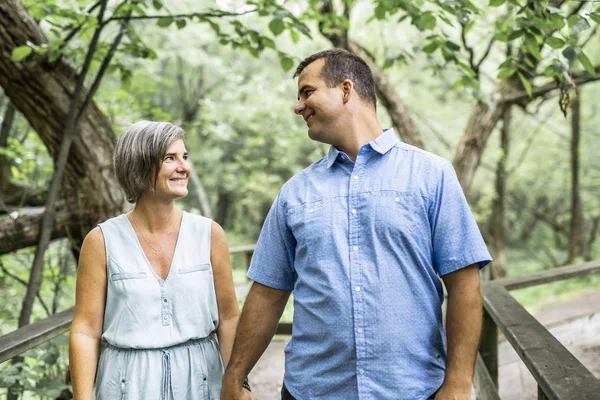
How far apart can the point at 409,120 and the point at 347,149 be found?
12.9 ft

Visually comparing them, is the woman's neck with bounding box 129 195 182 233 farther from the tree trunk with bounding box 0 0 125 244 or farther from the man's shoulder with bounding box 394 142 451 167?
the tree trunk with bounding box 0 0 125 244

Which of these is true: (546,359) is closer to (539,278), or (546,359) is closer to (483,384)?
(483,384)

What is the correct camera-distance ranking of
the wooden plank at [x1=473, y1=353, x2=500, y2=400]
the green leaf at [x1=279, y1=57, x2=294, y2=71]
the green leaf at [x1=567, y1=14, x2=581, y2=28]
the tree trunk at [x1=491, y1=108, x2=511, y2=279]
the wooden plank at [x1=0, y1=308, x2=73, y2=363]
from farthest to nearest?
the tree trunk at [x1=491, y1=108, x2=511, y2=279], the green leaf at [x1=279, y1=57, x2=294, y2=71], the wooden plank at [x1=473, y1=353, x2=500, y2=400], the green leaf at [x1=567, y1=14, x2=581, y2=28], the wooden plank at [x1=0, y1=308, x2=73, y2=363]

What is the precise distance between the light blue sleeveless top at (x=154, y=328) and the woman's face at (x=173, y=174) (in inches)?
6.4

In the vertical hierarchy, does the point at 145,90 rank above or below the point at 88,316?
above

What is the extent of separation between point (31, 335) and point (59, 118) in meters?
1.70

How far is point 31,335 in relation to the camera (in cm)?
262

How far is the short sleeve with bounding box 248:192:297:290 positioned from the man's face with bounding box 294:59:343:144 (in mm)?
236

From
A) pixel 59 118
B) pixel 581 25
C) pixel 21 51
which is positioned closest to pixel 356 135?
pixel 581 25

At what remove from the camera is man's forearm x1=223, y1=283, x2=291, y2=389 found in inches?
75.1

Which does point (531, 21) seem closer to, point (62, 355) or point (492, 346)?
point (492, 346)

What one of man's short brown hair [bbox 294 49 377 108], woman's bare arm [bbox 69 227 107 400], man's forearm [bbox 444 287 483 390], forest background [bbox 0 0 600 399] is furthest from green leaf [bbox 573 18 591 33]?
woman's bare arm [bbox 69 227 107 400]

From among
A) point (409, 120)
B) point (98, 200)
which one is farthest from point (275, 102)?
point (98, 200)

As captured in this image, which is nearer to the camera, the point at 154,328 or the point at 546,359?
the point at 154,328
